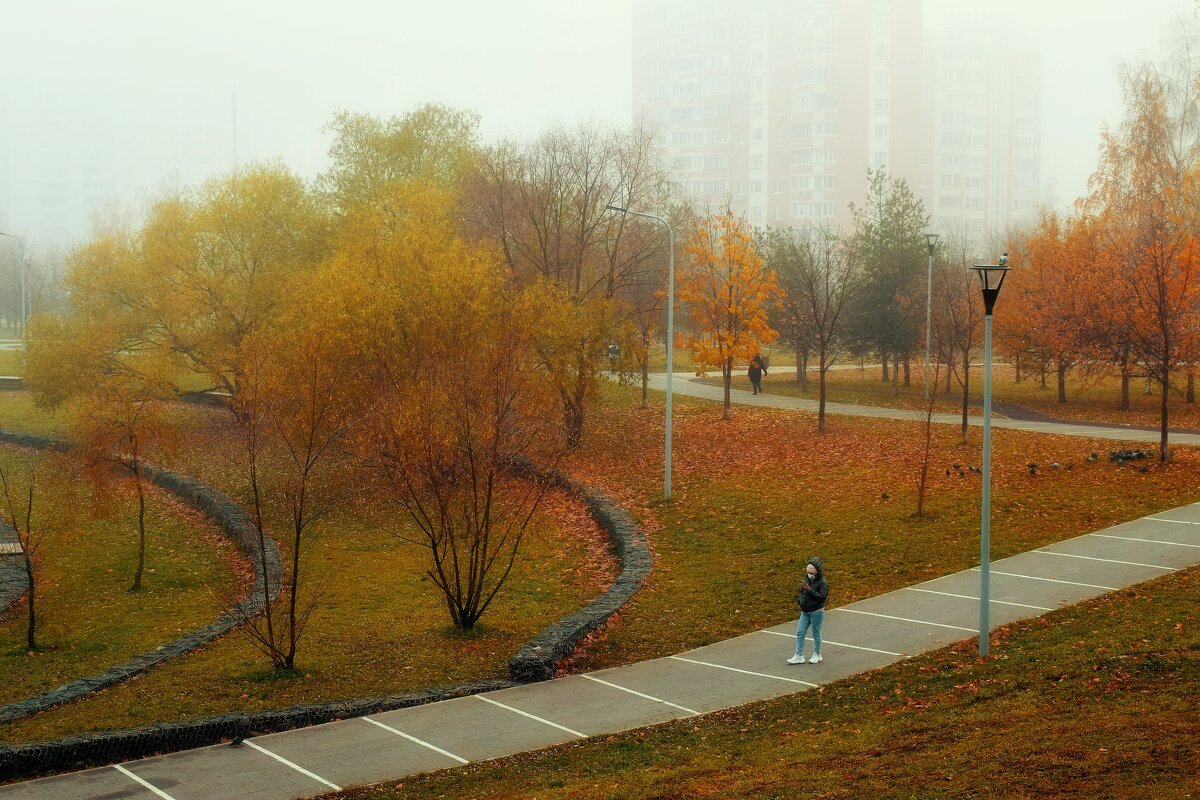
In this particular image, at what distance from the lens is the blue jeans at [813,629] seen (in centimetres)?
1619

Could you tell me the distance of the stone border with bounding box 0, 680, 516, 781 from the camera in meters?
13.1

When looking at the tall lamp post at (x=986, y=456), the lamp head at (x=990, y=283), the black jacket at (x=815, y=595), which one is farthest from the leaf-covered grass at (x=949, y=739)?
the lamp head at (x=990, y=283)

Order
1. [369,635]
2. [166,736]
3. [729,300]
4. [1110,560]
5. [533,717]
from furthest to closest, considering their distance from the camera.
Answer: [729,300] < [1110,560] < [369,635] < [533,717] < [166,736]

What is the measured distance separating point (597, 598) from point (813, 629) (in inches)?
225

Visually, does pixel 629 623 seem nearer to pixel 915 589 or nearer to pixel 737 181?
pixel 915 589

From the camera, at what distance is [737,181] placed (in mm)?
138750

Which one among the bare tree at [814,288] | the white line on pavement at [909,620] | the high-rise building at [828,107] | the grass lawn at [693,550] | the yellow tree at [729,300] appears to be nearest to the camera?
the grass lawn at [693,550]

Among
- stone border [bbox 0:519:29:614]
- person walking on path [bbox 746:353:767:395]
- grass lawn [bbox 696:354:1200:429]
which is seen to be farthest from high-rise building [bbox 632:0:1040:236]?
stone border [bbox 0:519:29:614]

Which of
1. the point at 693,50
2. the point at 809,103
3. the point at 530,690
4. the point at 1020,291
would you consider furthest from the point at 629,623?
the point at 693,50

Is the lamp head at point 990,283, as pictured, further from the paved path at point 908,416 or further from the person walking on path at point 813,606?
the paved path at point 908,416

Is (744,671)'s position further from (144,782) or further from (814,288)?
(814,288)

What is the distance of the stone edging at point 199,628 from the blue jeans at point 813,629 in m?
7.84

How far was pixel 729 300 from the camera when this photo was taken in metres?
44.3

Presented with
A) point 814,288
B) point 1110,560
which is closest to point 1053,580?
point 1110,560
